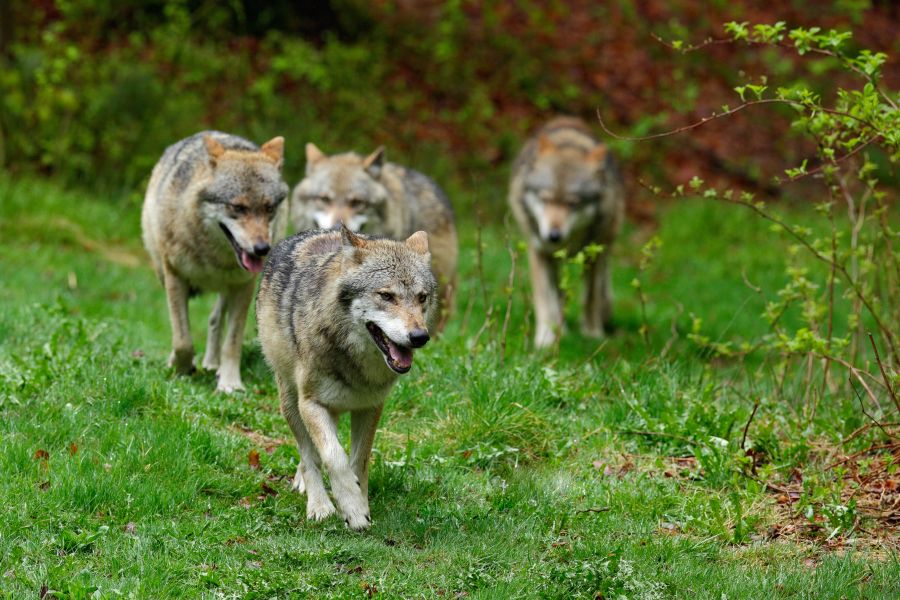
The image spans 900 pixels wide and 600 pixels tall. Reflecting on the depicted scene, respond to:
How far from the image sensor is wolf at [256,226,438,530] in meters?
5.32

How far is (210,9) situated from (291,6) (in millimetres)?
2056

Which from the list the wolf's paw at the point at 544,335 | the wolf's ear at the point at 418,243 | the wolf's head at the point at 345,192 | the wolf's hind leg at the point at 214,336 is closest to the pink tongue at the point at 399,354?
the wolf's ear at the point at 418,243

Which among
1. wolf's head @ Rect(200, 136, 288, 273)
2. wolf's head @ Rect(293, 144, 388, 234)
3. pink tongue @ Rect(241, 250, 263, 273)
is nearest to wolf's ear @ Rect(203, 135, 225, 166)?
wolf's head @ Rect(200, 136, 288, 273)

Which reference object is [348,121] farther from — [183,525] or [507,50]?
[183,525]

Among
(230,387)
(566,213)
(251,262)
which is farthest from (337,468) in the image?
(566,213)

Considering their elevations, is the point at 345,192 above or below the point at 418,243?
below

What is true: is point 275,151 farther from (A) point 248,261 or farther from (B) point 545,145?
(B) point 545,145

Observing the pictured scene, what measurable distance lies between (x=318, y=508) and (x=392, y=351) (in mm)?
1007

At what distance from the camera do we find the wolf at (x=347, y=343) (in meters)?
5.32

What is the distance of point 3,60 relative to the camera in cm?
1400

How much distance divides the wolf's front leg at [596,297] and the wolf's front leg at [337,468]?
686cm

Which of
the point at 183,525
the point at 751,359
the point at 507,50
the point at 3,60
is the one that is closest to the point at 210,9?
the point at 3,60

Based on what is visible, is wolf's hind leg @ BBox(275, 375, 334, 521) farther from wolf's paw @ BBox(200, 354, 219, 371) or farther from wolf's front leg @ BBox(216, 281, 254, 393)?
wolf's paw @ BBox(200, 354, 219, 371)

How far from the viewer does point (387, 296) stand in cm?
533
